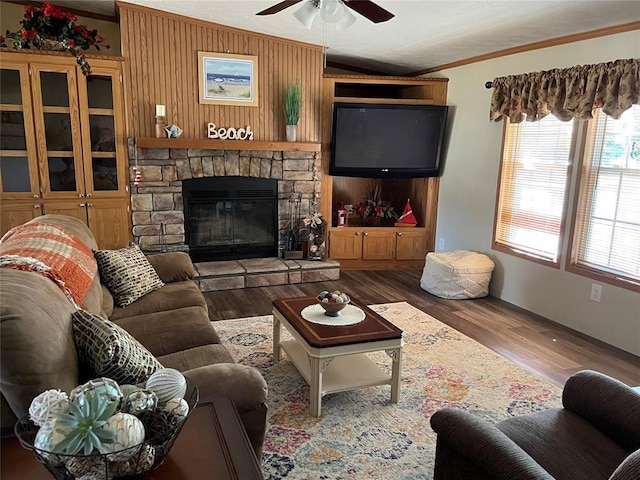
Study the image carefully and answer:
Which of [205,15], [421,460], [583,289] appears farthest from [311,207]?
[421,460]

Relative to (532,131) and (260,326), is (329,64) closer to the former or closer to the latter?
(532,131)

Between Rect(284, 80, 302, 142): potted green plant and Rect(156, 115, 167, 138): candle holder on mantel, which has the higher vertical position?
Rect(284, 80, 302, 142): potted green plant

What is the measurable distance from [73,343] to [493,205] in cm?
414

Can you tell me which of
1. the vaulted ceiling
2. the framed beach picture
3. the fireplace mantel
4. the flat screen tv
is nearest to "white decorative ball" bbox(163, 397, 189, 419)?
the vaulted ceiling

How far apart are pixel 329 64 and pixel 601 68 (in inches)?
125

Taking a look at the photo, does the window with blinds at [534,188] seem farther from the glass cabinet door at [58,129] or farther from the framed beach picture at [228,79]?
the glass cabinet door at [58,129]

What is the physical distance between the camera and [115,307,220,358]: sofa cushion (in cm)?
237

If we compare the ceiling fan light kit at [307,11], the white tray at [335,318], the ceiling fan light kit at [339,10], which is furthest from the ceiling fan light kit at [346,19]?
the white tray at [335,318]

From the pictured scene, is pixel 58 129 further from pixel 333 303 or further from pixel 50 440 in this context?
pixel 50 440

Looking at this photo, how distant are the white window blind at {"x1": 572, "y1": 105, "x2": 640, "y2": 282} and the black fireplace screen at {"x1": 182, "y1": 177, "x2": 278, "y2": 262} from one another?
3092 millimetres

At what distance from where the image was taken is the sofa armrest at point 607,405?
5.38 feet

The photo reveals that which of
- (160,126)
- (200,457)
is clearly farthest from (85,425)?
(160,126)

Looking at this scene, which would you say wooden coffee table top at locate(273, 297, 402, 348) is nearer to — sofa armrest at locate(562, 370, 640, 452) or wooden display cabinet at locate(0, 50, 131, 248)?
sofa armrest at locate(562, 370, 640, 452)

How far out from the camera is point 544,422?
177 cm
